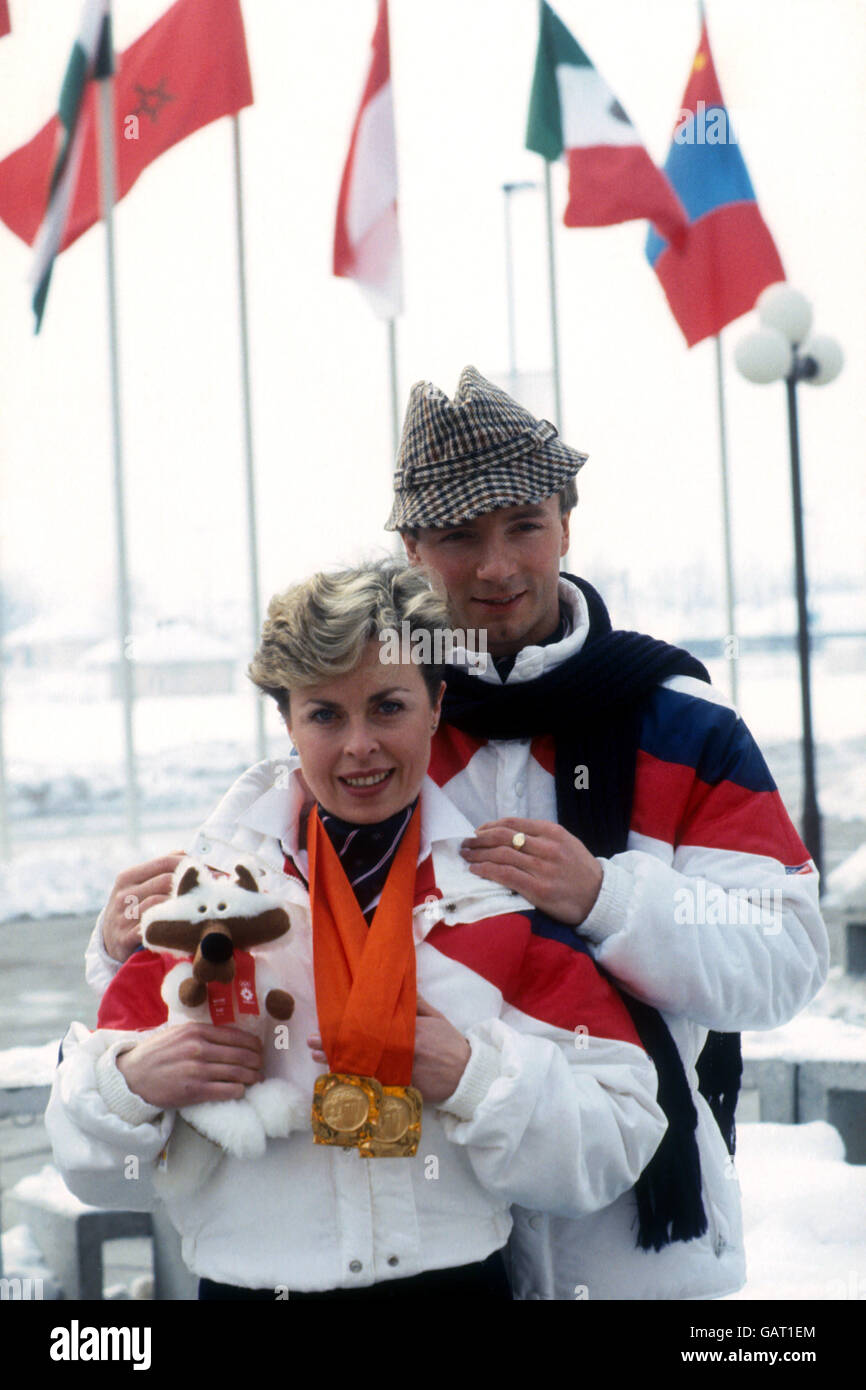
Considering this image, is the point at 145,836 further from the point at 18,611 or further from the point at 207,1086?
the point at 18,611

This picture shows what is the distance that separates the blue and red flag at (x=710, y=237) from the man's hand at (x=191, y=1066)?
8.64 m

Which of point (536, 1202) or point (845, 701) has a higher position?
point (845, 701)

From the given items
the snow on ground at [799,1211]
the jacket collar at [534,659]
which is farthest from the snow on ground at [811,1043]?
the jacket collar at [534,659]

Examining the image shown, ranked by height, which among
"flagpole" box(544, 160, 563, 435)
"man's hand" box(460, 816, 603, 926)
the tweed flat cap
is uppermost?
"flagpole" box(544, 160, 563, 435)

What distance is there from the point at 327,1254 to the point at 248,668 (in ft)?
2.98

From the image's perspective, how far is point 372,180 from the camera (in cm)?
873

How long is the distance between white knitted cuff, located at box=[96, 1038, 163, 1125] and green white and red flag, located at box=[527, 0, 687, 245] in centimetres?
806

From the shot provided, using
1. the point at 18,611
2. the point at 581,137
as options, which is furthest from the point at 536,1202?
the point at 18,611

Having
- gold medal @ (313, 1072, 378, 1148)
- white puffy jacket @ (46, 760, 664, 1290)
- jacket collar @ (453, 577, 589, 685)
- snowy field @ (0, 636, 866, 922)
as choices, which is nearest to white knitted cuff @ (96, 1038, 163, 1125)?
white puffy jacket @ (46, 760, 664, 1290)

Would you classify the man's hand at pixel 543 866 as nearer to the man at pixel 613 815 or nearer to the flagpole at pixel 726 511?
the man at pixel 613 815

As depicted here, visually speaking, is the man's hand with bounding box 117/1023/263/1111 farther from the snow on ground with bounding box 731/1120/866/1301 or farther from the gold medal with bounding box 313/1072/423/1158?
the snow on ground with bounding box 731/1120/866/1301

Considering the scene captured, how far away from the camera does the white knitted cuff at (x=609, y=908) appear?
2068 mm

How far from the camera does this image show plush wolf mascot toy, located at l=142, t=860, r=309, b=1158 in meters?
1.88
